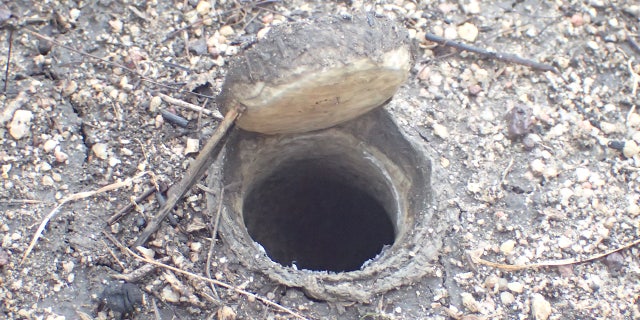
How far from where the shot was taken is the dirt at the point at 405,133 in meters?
2.23

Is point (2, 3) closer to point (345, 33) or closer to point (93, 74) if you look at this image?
point (93, 74)

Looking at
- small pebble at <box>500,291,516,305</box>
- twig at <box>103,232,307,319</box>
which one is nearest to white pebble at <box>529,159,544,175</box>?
small pebble at <box>500,291,516,305</box>

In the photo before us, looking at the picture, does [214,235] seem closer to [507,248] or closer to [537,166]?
[507,248]

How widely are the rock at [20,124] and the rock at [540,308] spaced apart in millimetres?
1888

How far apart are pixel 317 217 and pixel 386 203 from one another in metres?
0.65

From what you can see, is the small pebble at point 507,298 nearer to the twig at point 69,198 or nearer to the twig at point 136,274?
the twig at point 136,274

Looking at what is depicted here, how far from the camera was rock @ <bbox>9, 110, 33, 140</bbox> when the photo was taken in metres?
2.41

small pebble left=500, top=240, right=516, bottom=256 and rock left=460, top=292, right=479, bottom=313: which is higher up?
small pebble left=500, top=240, right=516, bottom=256

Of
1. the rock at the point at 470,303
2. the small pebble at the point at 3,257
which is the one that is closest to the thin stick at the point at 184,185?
the small pebble at the point at 3,257

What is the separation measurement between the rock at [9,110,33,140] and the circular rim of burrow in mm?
706

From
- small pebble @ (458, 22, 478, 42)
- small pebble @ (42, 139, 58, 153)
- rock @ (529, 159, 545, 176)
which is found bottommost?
rock @ (529, 159, 545, 176)

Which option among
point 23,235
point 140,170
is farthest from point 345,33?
point 23,235

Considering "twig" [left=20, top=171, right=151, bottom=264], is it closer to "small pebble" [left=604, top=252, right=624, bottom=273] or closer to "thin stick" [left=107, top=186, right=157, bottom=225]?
"thin stick" [left=107, top=186, right=157, bottom=225]

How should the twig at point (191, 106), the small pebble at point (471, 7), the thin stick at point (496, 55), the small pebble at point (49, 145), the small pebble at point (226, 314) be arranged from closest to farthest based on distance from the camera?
the small pebble at point (226, 314) < the small pebble at point (49, 145) < the twig at point (191, 106) < the thin stick at point (496, 55) < the small pebble at point (471, 7)
